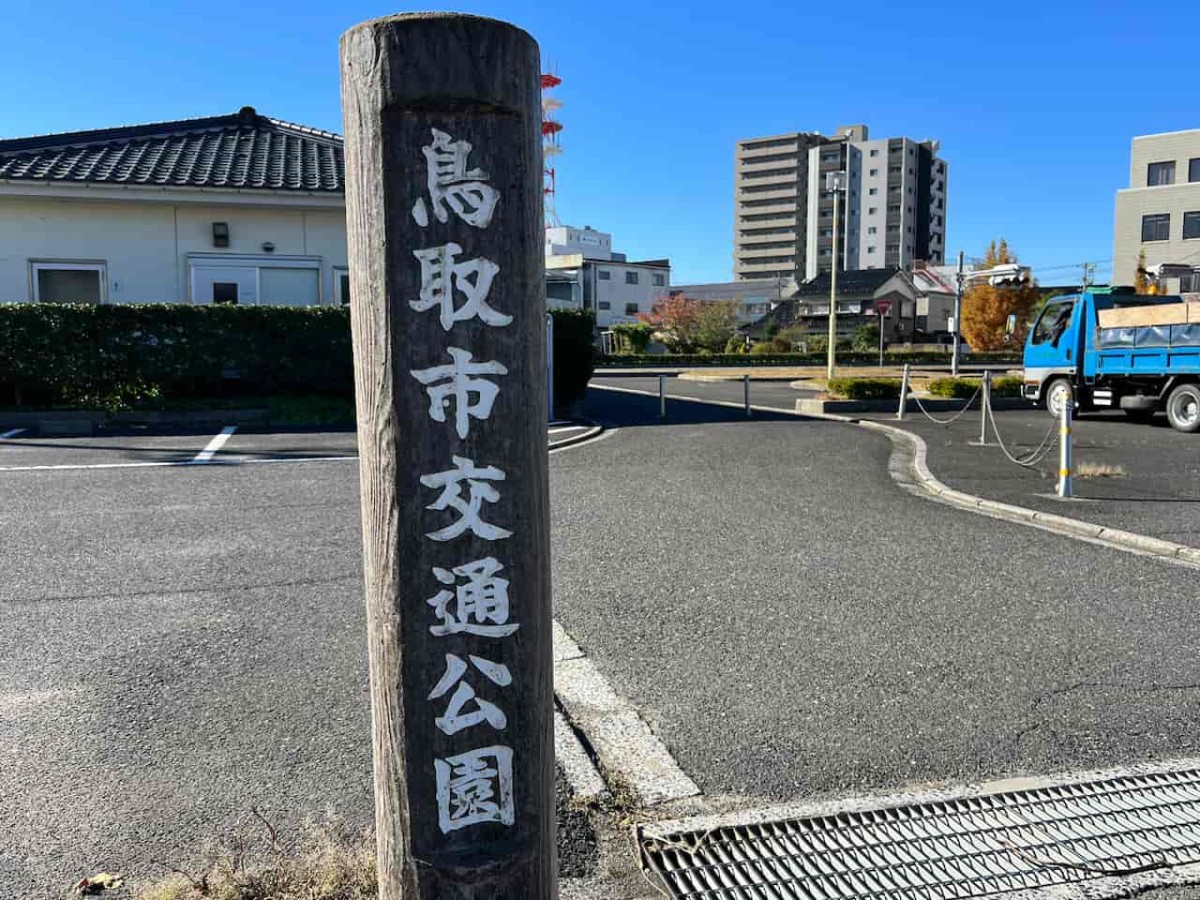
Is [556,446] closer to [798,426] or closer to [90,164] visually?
[798,426]

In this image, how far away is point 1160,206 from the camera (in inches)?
1725

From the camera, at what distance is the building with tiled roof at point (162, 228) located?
17.1 metres

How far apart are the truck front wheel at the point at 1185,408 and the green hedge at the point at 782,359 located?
25.6 m

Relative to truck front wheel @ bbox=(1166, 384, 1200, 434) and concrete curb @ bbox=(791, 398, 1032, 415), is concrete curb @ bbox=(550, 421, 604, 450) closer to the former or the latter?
concrete curb @ bbox=(791, 398, 1032, 415)

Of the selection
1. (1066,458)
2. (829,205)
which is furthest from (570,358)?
(829,205)

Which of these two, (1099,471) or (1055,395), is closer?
(1099,471)

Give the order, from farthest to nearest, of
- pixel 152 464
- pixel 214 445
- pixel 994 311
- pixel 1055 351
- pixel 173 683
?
pixel 994 311
pixel 1055 351
pixel 214 445
pixel 152 464
pixel 173 683

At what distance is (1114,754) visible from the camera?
3.40 m

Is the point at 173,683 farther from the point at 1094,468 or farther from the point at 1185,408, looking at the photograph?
the point at 1185,408

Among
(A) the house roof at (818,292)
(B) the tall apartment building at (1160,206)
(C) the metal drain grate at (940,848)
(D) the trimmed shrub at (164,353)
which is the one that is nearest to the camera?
(C) the metal drain grate at (940,848)

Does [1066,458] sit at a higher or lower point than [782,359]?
lower

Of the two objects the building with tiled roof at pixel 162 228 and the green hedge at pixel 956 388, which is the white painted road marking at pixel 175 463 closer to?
the building with tiled roof at pixel 162 228

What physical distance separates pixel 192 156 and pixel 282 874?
19.8 metres

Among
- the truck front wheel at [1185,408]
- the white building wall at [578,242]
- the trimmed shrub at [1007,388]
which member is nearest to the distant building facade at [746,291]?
the white building wall at [578,242]
